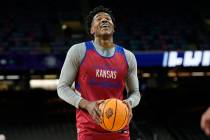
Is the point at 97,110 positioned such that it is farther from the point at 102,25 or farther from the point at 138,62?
the point at 138,62

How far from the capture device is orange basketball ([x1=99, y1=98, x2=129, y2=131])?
3.75 meters

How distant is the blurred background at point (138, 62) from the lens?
1620 cm

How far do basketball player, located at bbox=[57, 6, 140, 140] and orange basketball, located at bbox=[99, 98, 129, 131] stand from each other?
12 cm

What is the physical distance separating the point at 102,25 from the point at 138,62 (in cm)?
1213

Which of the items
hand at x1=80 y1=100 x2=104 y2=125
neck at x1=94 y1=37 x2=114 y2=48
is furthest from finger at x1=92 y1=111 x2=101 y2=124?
neck at x1=94 y1=37 x2=114 y2=48

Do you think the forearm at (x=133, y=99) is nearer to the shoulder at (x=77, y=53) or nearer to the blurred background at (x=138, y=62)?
the shoulder at (x=77, y=53)

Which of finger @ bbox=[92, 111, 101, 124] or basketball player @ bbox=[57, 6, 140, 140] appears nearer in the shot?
finger @ bbox=[92, 111, 101, 124]

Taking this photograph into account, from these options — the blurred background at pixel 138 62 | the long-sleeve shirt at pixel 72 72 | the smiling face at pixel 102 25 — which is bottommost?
the blurred background at pixel 138 62

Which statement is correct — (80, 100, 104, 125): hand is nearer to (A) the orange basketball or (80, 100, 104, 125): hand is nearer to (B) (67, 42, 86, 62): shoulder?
(A) the orange basketball

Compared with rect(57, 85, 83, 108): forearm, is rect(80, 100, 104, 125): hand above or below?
below

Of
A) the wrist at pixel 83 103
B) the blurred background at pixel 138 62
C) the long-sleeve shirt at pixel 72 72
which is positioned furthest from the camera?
the blurred background at pixel 138 62

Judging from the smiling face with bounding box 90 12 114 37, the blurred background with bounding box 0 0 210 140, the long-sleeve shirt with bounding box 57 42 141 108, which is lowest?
the blurred background with bounding box 0 0 210 140

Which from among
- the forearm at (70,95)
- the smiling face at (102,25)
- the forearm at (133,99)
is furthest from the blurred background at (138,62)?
the forearm at (70,95)

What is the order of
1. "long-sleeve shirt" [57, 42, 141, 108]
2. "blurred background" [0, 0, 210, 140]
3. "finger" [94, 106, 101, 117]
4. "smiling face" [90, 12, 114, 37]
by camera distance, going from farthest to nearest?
"blurred background" [0, 0, 210, 140]
"smiling face" [90, 12, 114, 37]
"long-sleeve shirt" [57, 42, 141, 108]
"finger" [94, 106, 101, 117]
